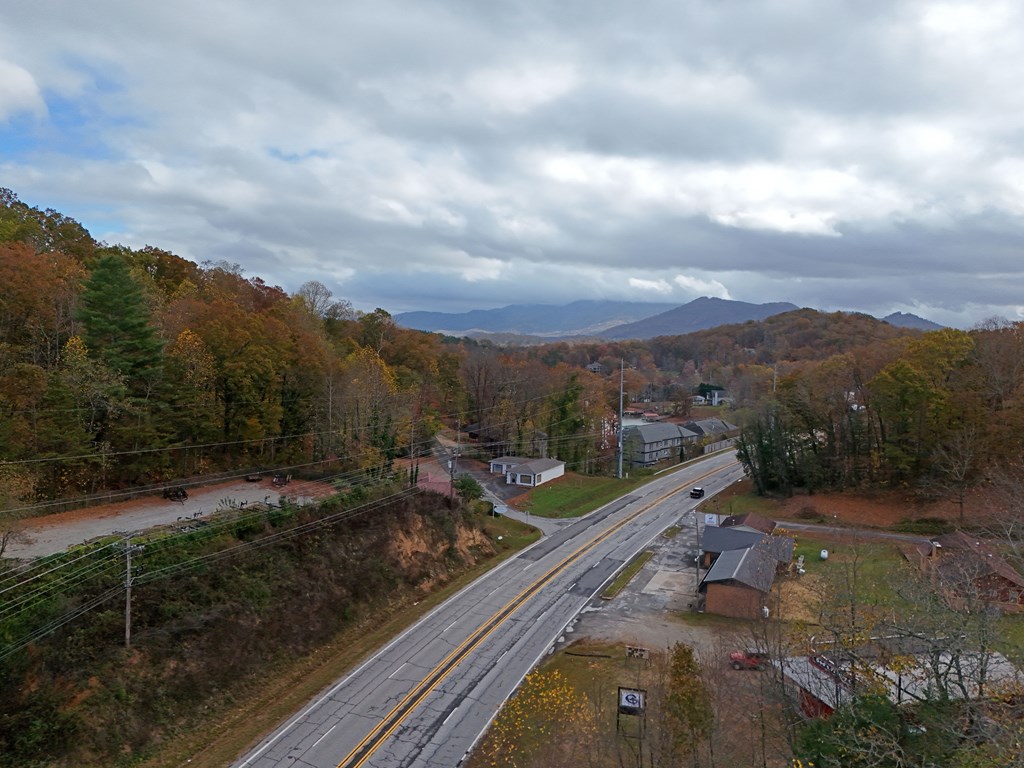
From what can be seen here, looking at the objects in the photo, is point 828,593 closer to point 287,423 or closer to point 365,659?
point 365,659

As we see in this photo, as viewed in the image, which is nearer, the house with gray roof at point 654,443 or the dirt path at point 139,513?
the dirt path at point 139,513

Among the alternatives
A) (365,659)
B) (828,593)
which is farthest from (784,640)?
(365,659)

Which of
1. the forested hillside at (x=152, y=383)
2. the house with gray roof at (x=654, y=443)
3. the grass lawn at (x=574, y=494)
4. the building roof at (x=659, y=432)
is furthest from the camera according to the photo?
the building roof at (x=659, y=432)

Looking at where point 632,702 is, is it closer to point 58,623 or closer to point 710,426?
point 58,623

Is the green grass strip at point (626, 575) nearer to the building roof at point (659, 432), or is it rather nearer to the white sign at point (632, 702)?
the white sign at point (632, 702)

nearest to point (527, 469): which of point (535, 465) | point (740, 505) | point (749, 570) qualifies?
point (535, 465)

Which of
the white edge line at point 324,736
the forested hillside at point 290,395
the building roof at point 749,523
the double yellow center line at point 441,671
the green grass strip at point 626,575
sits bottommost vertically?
the white edge line at point 324,736

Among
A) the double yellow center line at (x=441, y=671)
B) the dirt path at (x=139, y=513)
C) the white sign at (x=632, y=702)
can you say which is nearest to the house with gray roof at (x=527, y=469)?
the double yellow center line at (x=441, y=671)

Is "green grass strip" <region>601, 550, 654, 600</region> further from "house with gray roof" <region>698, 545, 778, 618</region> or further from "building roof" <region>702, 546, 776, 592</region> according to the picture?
"building roof" <region>702, 546, 776, 592</region>
